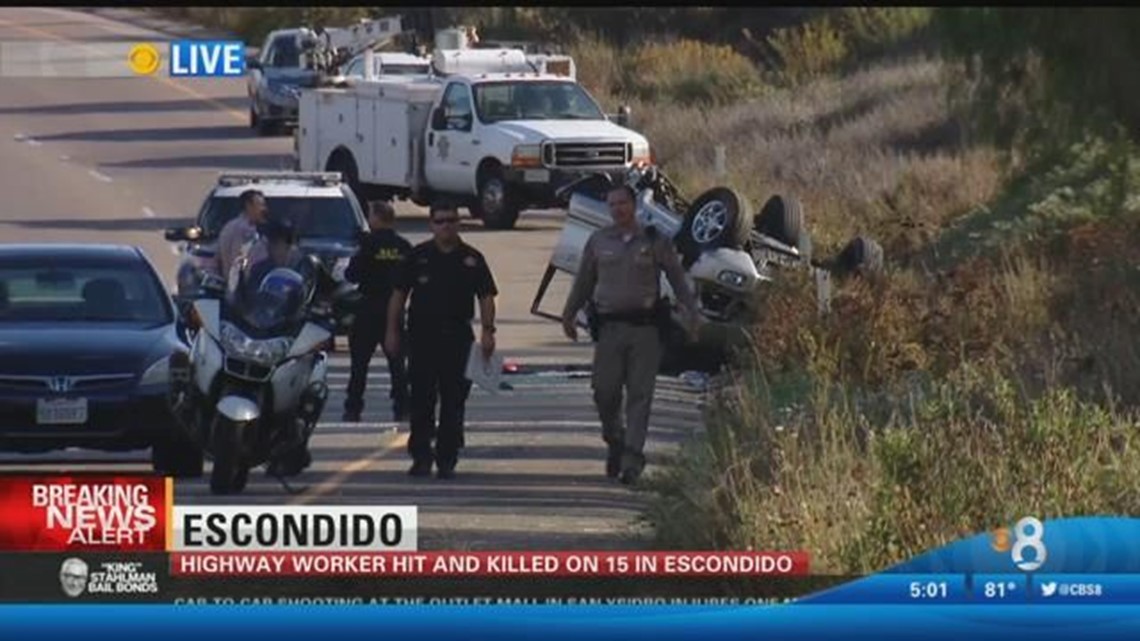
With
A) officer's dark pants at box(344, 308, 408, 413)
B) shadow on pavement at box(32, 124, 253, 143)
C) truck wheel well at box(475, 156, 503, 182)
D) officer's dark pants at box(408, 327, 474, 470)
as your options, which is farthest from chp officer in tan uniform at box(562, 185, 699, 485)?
truck wheel well at box(475, 156, 503, 182)

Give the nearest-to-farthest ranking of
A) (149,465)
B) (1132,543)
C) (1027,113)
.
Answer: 1. (1132,543)
2. (1027,113)
3. (149,465)

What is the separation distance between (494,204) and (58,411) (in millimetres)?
5442

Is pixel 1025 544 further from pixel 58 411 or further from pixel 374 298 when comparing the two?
pixel 374 298

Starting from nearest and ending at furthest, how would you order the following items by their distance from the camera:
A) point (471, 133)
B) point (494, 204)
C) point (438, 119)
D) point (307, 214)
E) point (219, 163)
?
point (494, 204), point (307, 214), point (471, 133), point (219, 163), point (438, 119)

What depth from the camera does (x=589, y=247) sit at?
15391 mm

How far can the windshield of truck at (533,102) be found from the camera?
2831 centimetres

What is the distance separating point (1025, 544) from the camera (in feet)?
34.6

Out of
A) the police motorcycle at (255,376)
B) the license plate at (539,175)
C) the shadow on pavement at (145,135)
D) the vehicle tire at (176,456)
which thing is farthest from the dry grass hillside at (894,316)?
the shadow on pavement at (145,135)

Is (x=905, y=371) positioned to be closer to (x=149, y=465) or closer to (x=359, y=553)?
(x=149, y=465)

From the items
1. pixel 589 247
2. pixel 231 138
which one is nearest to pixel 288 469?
pixel 589 247

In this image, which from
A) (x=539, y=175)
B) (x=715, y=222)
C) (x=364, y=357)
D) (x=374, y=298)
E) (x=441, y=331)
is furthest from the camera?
(x=539, y=175)

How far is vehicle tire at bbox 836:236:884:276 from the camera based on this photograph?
2008cm

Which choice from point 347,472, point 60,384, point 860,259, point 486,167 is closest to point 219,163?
point 486,167

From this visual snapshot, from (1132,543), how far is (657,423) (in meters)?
8.01
